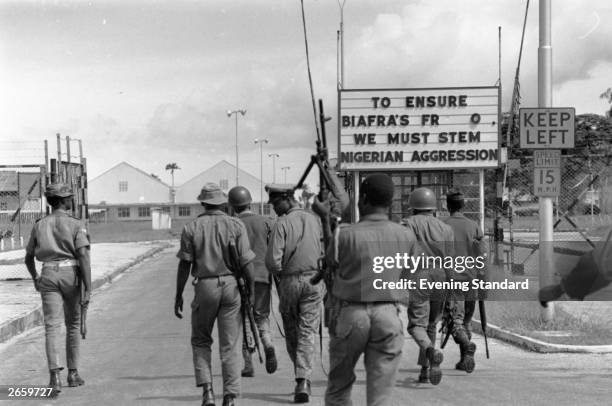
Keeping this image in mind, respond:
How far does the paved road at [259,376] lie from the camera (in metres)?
7.61

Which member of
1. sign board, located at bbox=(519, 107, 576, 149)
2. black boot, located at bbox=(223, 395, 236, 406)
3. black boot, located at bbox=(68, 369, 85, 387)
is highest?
sign board, located at bbox=(519, 107, 576, 149)

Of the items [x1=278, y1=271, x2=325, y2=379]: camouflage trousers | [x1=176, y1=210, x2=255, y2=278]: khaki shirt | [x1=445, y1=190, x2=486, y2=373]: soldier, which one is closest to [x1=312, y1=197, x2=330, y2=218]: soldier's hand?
[x1=176, y1=210, x2=255, y2=278]: khaki shirt

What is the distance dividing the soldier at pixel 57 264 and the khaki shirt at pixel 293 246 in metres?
1.85

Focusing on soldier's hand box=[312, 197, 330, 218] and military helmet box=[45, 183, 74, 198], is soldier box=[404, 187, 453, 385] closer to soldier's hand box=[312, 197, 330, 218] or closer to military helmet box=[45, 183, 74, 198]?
soldier's hand box=[312, 197, 330, 218]

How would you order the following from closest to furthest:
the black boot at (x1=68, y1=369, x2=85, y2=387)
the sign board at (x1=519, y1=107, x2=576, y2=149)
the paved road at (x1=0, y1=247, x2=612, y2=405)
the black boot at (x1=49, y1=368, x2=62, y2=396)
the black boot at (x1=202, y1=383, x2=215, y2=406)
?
the black boot at (x1=202, y1=383, x2=215, y2=406), the paved road at (x1=0, y1=247, x2=612, y2=405), the black boot at (x1=49, y1=368, x2=62, y2=396), the black boot at (x1=68, y1=369, x2=85, y2=387), the sign board at (x1=519, y1=107, x2=576, y2=149)

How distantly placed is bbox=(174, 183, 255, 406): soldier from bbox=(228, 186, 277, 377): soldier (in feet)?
4.71

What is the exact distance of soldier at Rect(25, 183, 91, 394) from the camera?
26.3 ft

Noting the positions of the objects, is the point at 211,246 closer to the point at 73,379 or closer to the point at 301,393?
the point at 301,393

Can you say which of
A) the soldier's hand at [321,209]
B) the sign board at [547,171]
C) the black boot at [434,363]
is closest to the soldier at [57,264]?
the soldier's hand at [321,209]

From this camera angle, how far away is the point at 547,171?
1173 centimetres

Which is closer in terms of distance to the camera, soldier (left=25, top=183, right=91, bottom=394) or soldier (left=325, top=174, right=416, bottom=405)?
soldier (left=325, top=174, right=416, bottom=405)

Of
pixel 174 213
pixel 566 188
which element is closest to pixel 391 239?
pixel 566 188

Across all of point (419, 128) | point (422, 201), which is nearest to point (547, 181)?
point (422, 201)

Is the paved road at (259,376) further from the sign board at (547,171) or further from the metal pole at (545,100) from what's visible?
the sign board at (547,171)
